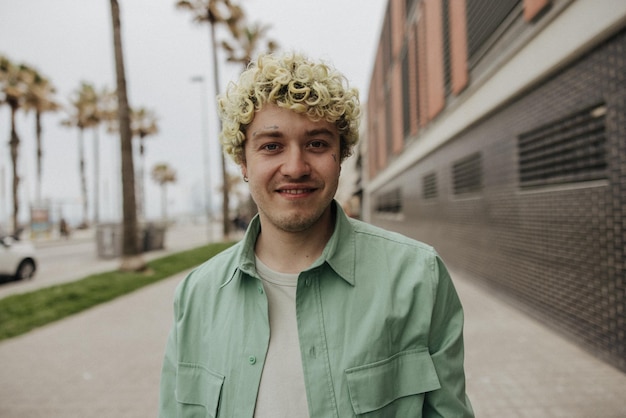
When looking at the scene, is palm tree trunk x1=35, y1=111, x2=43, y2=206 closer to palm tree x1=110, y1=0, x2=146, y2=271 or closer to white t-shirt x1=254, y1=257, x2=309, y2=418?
palm tree x1=110, y1=0, x2=146, y2=271

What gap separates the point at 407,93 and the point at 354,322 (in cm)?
1855

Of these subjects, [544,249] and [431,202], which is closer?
[544,249]

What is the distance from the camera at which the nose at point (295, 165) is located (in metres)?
1.58

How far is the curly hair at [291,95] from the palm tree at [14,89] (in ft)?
106

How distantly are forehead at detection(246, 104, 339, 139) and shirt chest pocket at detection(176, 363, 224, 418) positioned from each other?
92cm

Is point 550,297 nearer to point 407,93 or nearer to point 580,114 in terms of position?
point 580,114

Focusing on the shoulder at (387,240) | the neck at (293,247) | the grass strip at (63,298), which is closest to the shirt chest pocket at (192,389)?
the neck at (293,247)

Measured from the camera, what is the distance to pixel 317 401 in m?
1.45

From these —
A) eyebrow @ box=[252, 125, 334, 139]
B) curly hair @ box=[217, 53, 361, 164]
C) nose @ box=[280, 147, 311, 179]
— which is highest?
curly hair @ box=[217, 53, 361, 164]

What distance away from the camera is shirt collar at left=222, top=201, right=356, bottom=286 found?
1595 millimetres

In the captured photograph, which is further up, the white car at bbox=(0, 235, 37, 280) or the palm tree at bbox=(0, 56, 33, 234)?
the palm tree at bbox=(0, 56, 33, 234)

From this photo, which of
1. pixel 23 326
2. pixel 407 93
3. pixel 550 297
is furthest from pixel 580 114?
pixel 407 93

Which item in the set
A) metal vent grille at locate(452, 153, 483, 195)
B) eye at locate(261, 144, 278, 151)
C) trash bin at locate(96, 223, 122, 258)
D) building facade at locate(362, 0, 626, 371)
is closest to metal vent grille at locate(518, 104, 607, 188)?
building facade at locate(362, 0, 626, 371)

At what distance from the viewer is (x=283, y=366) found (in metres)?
1.52
